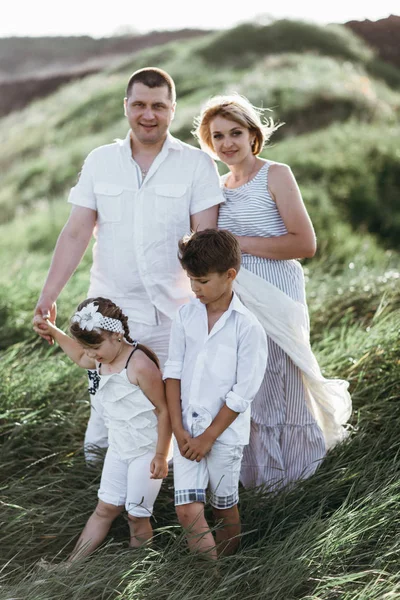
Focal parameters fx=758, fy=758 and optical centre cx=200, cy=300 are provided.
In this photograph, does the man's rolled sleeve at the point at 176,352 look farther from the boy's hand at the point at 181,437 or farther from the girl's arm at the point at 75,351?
the girl's arm at the point at 75,351

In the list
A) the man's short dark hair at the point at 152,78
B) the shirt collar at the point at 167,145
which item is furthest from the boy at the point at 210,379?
the man's short dark hair at the point at 152,78

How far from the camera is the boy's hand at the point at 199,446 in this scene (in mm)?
2990

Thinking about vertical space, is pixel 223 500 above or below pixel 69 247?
below

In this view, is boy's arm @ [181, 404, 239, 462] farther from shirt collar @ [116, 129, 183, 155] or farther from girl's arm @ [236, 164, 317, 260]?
shirt collar @ [116, 129, 183, 155]

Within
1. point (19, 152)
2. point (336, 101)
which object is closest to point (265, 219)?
point (336, 101)

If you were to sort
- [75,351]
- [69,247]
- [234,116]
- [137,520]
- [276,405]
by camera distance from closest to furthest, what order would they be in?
1. [137,520]
2. [75,351]
3. [234,116]
4. [69,247]
5. [276,405]

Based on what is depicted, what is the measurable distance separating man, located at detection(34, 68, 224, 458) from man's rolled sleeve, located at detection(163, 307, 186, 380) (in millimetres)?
521

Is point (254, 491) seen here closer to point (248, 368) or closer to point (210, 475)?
point (210, 475)

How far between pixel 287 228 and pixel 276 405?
2.95 ft

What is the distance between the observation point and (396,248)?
1043 centimetres

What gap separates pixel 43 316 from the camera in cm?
358

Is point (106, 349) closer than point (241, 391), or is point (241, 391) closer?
point (241, 391)

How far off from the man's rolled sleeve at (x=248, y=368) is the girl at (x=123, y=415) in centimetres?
35

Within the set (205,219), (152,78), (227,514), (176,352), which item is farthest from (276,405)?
(152,78)
